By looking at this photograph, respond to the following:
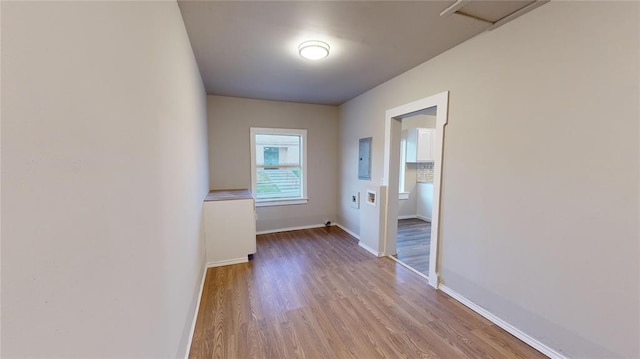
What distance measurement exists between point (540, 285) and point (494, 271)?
317mm

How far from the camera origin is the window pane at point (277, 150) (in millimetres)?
4453

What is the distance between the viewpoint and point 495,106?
2.02 m

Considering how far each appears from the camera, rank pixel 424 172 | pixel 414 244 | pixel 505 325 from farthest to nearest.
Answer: pixel 424 172 < pixel 414 244 < pixel 505 325

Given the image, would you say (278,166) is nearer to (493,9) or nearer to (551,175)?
(493,9)

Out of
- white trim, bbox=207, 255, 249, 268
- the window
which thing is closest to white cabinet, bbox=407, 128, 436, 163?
the window

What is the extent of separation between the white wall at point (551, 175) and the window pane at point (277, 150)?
2.83 m

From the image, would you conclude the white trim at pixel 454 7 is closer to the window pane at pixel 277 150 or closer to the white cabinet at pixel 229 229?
the white cabinet at pixel 229 229

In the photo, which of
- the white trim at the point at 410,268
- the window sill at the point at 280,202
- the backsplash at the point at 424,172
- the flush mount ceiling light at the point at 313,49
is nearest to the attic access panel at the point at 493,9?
the flush mount ceiling light at the point at 313,49

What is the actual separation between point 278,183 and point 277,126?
3.48 feet

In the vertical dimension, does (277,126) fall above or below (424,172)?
above

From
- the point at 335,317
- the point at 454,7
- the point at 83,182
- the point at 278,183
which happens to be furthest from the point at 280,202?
the point at 83,182

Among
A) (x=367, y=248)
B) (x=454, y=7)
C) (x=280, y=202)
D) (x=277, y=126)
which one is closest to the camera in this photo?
(x=454, y=7)

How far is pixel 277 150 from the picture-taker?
4574 millimetres

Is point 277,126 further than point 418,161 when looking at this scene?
No
